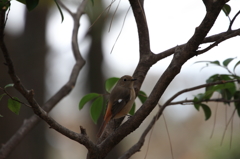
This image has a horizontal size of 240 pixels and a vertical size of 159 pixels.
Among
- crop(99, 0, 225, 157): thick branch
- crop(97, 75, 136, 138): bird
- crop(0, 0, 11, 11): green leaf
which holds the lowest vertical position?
crop(97, 75, 136, 138): bird

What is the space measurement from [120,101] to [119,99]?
0.05 metres

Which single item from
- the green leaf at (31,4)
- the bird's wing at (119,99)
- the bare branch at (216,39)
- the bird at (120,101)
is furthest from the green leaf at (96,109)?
the green leaf at (31,4)

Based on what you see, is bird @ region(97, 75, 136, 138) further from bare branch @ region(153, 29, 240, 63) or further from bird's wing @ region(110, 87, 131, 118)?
bare branch @ region(153, 29, 240, 63)

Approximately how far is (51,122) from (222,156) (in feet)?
14.7

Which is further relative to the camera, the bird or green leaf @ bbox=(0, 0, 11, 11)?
the bird

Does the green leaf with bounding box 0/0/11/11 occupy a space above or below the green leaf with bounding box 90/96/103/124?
above

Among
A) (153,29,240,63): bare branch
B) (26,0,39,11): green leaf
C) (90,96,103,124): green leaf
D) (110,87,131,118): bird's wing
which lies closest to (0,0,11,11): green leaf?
(26,0,39,11): green leaf

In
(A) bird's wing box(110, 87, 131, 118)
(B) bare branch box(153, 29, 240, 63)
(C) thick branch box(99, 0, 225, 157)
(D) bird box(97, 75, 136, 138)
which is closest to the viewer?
(C) thick branch box(99, 0, 225, 157)

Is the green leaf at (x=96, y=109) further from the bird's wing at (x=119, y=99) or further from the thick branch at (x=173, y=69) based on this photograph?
A: the thick branch at (x=173, y=69)

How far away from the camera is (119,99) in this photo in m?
2.42

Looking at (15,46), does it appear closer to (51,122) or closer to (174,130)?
(51,122)

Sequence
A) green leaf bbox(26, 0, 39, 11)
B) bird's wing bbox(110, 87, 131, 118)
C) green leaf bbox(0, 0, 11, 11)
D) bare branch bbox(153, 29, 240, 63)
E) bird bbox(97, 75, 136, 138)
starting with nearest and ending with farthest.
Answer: green leaf bbox(0, 0, 11, 11)
green leaf bbox(26, 0, 39, 11)
bare branch bbox(153, 29, 240, 63)
bird bbox(97, 75, 136, 138)
bird's wing bbox(110, 87, 131, 118)

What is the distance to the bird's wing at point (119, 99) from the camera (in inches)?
86.7

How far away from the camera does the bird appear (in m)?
2.09
